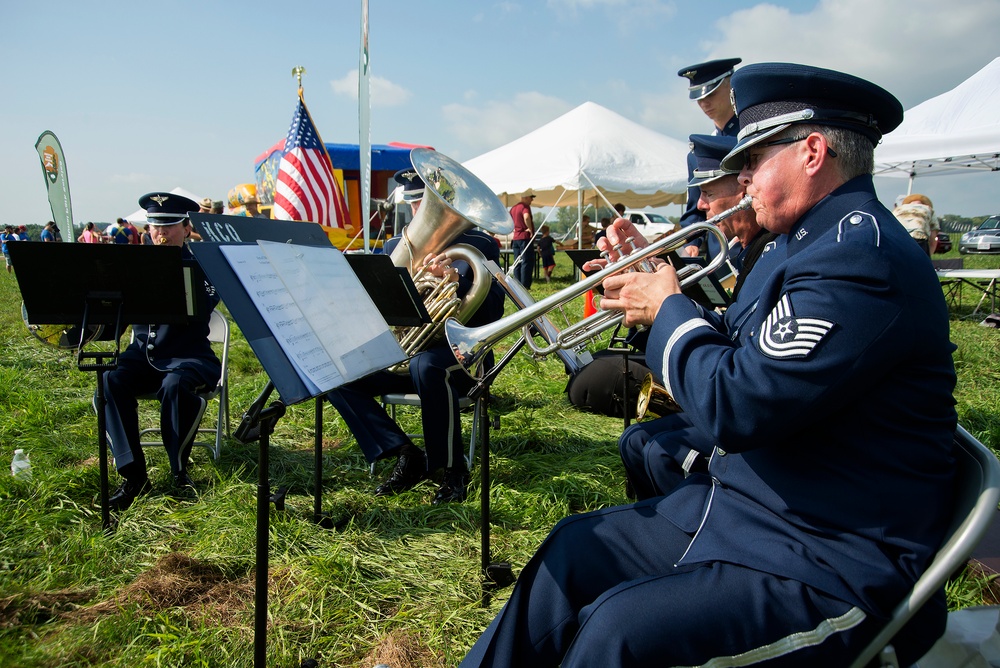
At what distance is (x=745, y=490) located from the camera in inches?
57.6

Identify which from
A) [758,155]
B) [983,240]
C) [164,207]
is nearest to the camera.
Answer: [758,155]

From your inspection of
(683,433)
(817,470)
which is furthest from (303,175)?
(817,470)

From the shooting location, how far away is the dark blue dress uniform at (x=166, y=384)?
11.6 ft

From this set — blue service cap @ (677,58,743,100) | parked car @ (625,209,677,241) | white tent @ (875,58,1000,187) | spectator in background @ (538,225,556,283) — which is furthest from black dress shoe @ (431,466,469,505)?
parked car @ (625,209,677,241)

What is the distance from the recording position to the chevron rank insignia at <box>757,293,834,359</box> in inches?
49.4

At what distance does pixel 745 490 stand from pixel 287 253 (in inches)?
56.7

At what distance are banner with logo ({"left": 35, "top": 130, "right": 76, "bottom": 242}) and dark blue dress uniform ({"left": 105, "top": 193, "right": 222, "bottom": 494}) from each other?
372 centimetres

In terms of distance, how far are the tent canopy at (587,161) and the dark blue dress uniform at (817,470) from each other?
12.9m

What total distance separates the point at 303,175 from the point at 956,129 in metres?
10.7

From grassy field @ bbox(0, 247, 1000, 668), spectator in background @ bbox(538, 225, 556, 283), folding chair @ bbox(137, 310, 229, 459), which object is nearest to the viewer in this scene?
grassy field @ bbox(0, 247, 1000, 668)

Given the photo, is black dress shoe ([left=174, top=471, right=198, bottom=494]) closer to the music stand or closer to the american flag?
the music stand

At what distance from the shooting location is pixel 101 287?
296 centimetres

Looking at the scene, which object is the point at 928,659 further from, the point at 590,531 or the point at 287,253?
the point at 287,253

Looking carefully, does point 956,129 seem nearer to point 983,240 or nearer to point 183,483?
point 183,483
